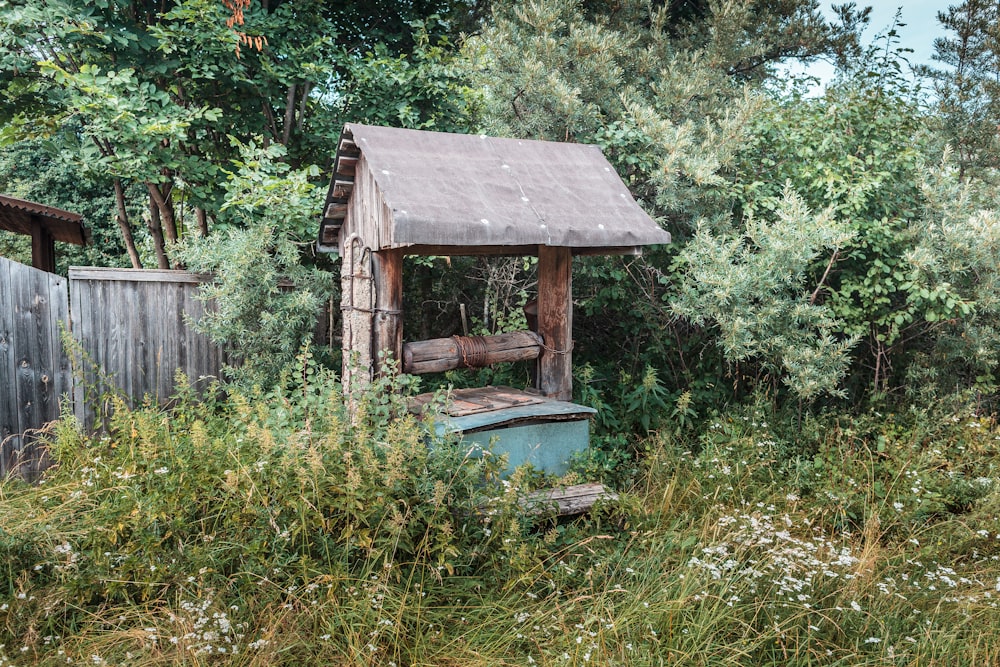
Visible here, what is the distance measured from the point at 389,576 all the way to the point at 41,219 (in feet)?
28.0

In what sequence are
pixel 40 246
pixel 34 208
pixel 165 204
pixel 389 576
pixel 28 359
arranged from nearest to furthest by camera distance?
1. pixel 389 576
2. pixel 28 359
3. pixel 34 208
4. pixel 165 204
5. pixel 40 246

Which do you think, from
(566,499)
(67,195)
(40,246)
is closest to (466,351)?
(566,499)

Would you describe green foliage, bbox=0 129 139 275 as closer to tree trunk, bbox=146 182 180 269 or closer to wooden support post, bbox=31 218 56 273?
wooden support post, bbox=31 218 56 273

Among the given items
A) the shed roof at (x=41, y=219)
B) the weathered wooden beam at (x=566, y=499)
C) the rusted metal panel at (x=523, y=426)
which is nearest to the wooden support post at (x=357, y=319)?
the rusted metal panel at (x=523, y=426)

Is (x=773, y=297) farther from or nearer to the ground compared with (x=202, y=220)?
nearer to the ground

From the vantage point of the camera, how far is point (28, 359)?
543 cm

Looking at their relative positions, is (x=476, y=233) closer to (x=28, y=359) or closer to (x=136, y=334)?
(x=136, y=334)

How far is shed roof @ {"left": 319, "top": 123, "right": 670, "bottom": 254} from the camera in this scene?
4273 mm

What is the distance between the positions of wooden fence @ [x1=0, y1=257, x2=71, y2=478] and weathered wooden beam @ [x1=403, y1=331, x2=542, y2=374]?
2803mm

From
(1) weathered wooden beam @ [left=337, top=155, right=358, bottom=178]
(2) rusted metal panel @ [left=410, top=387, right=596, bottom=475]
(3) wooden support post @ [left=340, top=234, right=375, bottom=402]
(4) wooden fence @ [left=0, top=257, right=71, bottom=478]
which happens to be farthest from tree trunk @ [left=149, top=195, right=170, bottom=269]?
(2) rusted metal panel @ [left=410, top=387, right=596, bottom=475]

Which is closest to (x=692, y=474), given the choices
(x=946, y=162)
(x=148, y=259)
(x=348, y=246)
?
(x=348, y=246)

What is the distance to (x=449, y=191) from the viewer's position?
4.50 metres

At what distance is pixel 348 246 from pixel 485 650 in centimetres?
275

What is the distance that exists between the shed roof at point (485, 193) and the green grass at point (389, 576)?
1184 mm
